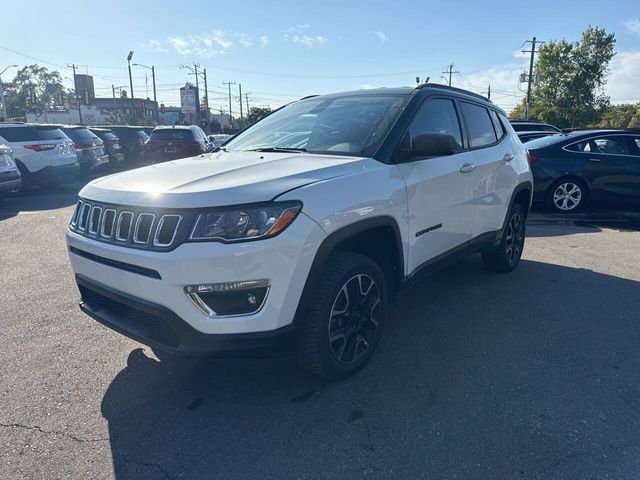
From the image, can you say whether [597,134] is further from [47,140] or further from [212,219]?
[47,140]

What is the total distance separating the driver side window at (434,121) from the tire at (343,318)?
3.15 feet

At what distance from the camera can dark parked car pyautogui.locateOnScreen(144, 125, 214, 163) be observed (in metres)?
14.6

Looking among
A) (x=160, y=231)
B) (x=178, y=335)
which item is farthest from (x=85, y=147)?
(x=178, y=335)

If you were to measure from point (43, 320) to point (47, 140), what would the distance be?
8.90 meters

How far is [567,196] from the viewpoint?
29.9ft

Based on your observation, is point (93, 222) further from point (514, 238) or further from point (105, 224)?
point (514, 238)

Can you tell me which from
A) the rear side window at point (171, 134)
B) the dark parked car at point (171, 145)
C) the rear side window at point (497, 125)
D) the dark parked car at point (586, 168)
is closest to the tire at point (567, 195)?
the dark parked car at point (586, 168)

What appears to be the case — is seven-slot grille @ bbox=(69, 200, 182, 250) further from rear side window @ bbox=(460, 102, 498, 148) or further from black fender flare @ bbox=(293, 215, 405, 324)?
rear side window @ bbox=(460, 102, 498, 148)

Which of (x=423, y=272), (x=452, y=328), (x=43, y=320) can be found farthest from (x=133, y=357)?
(x=452, y=328)

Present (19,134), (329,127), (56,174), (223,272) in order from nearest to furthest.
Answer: (223,272) → (329,127) → (19,134) → (56,174)

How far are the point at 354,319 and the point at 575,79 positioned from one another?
4889cm

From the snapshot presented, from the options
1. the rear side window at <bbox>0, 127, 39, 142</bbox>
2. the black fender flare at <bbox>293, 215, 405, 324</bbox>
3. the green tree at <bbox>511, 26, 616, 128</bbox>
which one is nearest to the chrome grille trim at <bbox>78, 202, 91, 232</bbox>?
the black fender flare at <bbox>293, 215, 405, 324</bbox>

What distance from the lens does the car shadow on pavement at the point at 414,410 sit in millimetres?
2318

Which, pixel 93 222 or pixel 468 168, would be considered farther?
pixel 468 168
